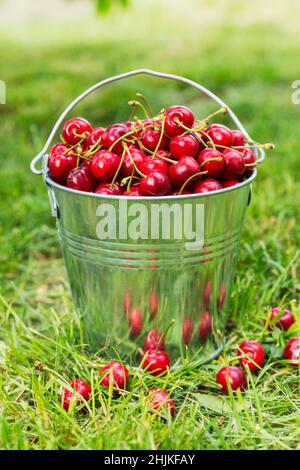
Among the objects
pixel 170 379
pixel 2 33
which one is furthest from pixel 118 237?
pixel 2 33

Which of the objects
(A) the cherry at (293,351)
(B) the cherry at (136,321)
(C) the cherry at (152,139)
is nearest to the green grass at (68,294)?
(A) the cherry at (293,351)

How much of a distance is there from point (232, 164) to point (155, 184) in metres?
0.30

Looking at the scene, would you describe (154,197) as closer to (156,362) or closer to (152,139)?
(152,139)

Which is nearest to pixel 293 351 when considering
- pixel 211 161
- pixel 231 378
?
pixel 231 378

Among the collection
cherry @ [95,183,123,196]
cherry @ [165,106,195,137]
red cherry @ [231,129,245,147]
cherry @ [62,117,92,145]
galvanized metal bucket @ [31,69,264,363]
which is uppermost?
cherry @ [165,106,195,137]

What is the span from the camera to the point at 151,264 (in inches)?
75.5

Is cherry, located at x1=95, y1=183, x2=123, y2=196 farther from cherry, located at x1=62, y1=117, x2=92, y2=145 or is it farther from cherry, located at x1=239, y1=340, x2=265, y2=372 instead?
cherry, located at x1=239, y1=340, x2=265, y2=372

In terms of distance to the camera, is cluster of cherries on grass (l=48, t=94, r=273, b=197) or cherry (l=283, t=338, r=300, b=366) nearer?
cluster of cherries on grass (l=48, t=94, r=273, b=197)

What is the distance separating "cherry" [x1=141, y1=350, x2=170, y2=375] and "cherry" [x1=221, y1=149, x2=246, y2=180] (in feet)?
2.08

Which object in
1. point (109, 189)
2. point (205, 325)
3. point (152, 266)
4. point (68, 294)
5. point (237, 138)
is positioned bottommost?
point (68, 294)

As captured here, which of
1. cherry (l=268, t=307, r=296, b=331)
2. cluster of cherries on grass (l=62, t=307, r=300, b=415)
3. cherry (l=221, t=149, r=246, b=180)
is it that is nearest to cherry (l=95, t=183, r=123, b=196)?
cherry (l=221, t=149, r=246, b=180)

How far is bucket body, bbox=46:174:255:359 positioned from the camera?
185cm

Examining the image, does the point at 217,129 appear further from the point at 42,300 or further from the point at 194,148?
the point at 42,300

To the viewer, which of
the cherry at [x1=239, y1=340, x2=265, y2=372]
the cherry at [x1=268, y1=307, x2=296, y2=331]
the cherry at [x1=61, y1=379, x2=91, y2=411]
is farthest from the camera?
the cherry at [x1=268, y1=307, x2=296, y2=331]
